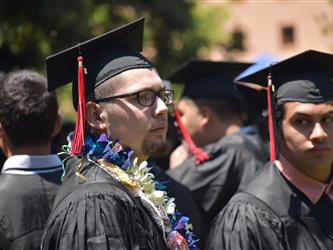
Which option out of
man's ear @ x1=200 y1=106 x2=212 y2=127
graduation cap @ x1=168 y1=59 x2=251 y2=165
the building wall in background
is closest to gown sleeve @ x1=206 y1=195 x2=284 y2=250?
man's ear @ x1=200 y1=106 x2=212 y2=127

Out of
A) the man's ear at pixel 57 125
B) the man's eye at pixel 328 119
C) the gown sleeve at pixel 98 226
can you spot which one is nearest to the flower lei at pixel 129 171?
the gown sleeve at pixel 98 226

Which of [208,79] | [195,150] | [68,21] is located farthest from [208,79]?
[68,21]

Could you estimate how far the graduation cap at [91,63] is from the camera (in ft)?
10.3

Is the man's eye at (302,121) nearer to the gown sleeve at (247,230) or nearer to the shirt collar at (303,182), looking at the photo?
the shirt collar at (303,182)

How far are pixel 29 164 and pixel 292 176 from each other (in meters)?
1.36

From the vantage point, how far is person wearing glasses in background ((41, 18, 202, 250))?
8.89 feet

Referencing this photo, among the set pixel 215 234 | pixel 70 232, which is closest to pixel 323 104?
pixel 215 234

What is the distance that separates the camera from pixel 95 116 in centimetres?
310

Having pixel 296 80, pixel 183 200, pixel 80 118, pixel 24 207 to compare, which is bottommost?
pixel 183 200

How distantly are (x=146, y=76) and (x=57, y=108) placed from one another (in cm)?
97

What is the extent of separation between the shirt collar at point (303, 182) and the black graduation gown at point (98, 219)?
3.77 feet

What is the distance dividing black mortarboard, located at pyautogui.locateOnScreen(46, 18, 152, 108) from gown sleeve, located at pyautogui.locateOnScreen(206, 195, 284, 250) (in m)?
0.95

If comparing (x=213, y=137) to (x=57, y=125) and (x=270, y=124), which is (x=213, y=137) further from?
(x=57, y=125)

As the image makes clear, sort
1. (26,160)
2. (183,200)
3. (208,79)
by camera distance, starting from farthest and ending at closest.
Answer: (208,79)
(183,200)
(26,160)
